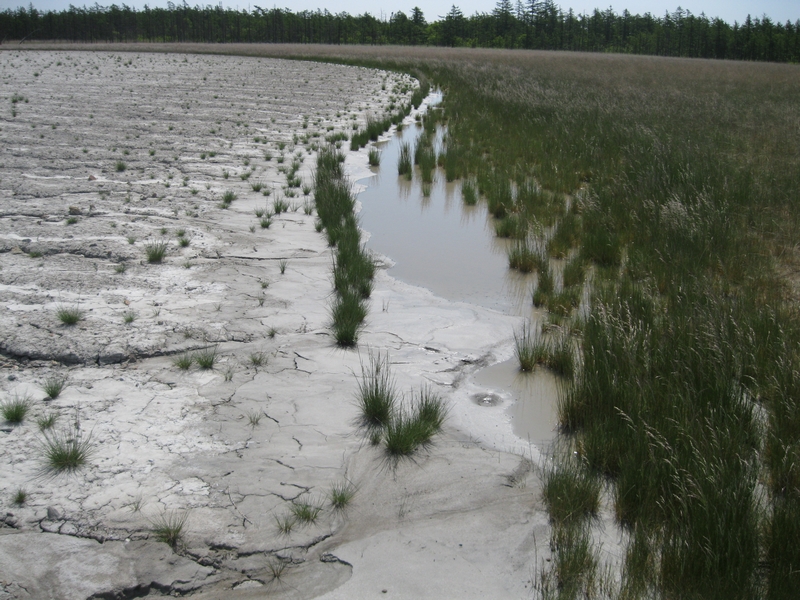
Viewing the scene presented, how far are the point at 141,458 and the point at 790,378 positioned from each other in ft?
12.4

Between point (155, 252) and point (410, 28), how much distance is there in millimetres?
108994

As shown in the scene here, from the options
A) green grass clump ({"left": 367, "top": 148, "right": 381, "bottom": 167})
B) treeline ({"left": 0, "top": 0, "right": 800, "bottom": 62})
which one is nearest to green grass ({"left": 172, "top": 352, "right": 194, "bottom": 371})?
green grass clump ({"left": 367, "top": 148, "right": 381, "bottom": 167})

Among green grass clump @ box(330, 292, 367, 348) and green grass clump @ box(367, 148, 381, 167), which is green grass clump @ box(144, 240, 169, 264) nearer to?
green grass clump @ box(330, 292, 367, 348)

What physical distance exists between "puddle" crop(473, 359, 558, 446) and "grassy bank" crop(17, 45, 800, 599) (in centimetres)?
13

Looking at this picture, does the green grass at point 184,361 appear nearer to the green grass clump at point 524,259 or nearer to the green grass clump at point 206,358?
the green grass clump at point 206,358

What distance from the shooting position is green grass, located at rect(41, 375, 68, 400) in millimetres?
3828

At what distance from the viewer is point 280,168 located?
1112cm

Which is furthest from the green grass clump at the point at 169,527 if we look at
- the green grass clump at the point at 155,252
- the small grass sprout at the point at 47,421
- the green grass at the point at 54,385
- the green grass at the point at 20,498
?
the green grass clump at the point at 155,252

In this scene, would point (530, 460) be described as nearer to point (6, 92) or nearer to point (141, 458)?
Result: point (141, 458)

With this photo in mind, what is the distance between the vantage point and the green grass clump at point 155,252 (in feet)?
20.5

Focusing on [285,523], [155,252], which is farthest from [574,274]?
[285,523]

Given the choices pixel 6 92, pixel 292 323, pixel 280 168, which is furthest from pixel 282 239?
pixel 6 92

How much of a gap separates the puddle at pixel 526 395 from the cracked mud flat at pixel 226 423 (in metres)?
0.12

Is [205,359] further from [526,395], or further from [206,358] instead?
[526,395]
